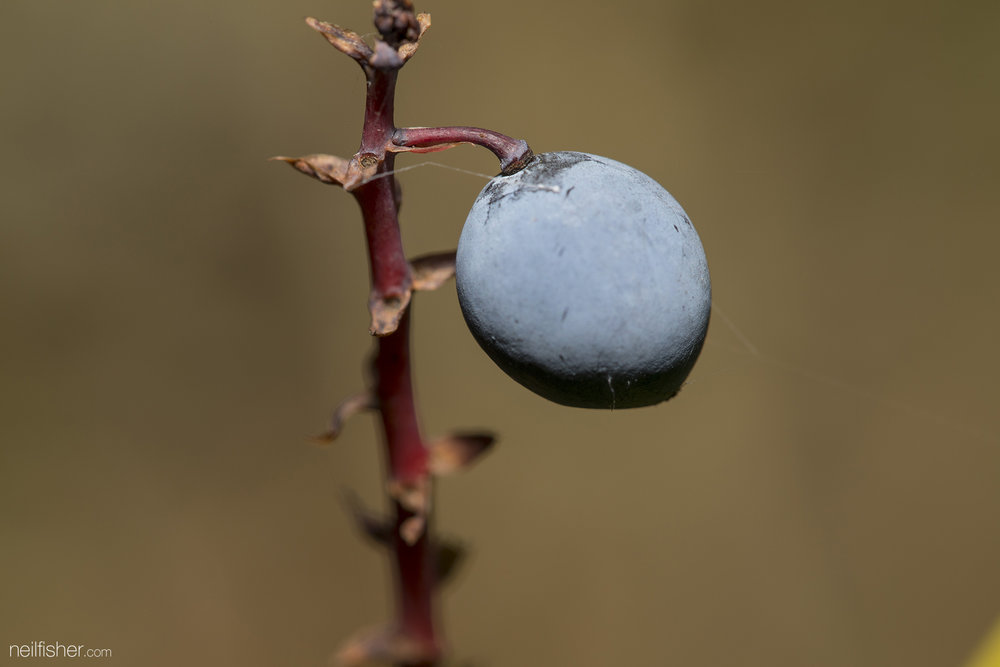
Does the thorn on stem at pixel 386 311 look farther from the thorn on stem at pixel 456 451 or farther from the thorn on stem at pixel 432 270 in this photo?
the thorn on stem at pixel 456 451

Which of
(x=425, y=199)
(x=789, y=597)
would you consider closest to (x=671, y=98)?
(x=425, y=199)

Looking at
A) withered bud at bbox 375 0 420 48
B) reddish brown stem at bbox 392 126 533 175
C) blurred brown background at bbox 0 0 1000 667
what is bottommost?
blurred brown background at bbox 0 0 1000 667

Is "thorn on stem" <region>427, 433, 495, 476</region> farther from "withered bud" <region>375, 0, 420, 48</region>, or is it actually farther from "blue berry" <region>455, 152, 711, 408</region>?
"withered bud" <region>375, 0, 420, 48</region>

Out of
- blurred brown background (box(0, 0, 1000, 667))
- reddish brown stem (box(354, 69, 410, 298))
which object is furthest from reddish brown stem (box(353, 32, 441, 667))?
blurred brown background (box(0, 0, 1000, 667))

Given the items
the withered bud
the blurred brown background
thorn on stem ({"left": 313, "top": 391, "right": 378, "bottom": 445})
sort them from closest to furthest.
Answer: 1. the withered bud
2. thorn on stem ({"left": 313, "top": 391, "right": 378, "bottom": 445})
3. the blurred brown background

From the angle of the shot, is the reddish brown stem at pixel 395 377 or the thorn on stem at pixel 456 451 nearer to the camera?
the reddish brown stem at pixel 395 377

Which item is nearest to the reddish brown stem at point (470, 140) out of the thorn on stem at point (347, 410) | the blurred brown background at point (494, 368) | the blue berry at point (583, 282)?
the blue berry at point (583, 282)

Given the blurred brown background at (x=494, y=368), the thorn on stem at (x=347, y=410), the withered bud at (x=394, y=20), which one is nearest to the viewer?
the withered bud at (x=394, y=20)
